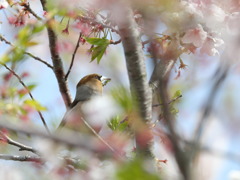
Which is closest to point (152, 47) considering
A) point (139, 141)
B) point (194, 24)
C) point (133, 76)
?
point (133, 76)

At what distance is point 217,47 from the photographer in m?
3.10

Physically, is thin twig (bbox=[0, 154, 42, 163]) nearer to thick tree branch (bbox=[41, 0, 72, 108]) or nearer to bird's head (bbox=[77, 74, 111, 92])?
thick tree branch (bbox=[41, 0, 72, 108])

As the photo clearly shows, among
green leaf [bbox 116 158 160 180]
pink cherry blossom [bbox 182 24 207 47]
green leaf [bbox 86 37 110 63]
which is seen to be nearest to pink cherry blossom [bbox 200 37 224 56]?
pink cherry blossom [bbox 182 24 207 47]

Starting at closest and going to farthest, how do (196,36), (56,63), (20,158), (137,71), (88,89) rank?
(137,71) → (196,36) → (20,158) → (56,63) → (88,89)

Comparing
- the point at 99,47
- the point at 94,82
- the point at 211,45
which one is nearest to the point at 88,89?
the point at 94,82

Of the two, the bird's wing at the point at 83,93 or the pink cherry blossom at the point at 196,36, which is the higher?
the bird's wing at the point at 83,93

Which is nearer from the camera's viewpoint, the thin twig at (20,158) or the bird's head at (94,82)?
the thin twig at (20,158)

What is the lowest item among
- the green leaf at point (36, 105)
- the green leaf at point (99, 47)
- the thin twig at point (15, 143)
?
the green leaf at point (36, 105)

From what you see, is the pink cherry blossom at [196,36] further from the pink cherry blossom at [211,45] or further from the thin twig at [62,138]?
the thin twig at [62,138]

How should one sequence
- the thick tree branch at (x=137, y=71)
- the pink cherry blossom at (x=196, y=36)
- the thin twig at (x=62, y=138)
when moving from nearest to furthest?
the thin twig at (x=62, y=138) → the thick tree branch at (x=137, y=71) → the pink cherry blossom at (x=196, y=36)

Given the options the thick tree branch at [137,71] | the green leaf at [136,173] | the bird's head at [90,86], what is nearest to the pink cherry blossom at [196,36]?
the thick tree branch at [137,71]

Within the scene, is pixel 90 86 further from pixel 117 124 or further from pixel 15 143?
pixel 15 143

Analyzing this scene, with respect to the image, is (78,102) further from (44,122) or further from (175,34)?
(175,34)

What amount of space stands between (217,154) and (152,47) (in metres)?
0.27
